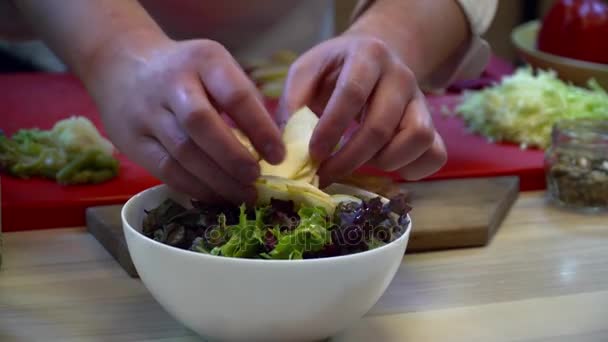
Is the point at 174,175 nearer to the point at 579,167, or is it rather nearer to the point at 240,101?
the point at 240,101

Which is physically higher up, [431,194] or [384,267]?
[384,267]

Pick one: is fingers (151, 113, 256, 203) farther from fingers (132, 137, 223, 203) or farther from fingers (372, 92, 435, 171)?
fingers (372, 92, 435, 171)

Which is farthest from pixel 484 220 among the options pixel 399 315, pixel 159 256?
pixel 159 256

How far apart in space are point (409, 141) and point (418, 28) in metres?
0.33

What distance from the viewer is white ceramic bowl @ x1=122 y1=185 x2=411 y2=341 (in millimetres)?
607

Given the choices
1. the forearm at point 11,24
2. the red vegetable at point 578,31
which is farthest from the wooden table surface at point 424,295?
the red vegetable at point 578,31

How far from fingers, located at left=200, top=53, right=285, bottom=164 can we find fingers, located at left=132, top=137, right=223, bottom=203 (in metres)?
0.07

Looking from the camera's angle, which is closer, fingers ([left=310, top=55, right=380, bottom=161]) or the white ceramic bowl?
the white ceramic bowl

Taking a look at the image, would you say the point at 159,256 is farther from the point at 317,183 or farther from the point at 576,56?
the point at 576,56

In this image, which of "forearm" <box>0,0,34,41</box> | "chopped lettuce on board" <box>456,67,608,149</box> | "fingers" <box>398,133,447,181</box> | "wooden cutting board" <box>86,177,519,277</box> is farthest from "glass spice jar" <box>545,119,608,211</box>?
"forearm" <box>0,0,34,41</box>

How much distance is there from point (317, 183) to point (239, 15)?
79 centimetres

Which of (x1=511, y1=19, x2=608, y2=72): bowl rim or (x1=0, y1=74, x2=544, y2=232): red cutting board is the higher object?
(x1=0, y1=74, x2=544, y2=232): red cutting board

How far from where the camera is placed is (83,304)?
787mm

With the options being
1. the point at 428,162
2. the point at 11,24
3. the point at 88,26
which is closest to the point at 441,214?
the point at 428,162
